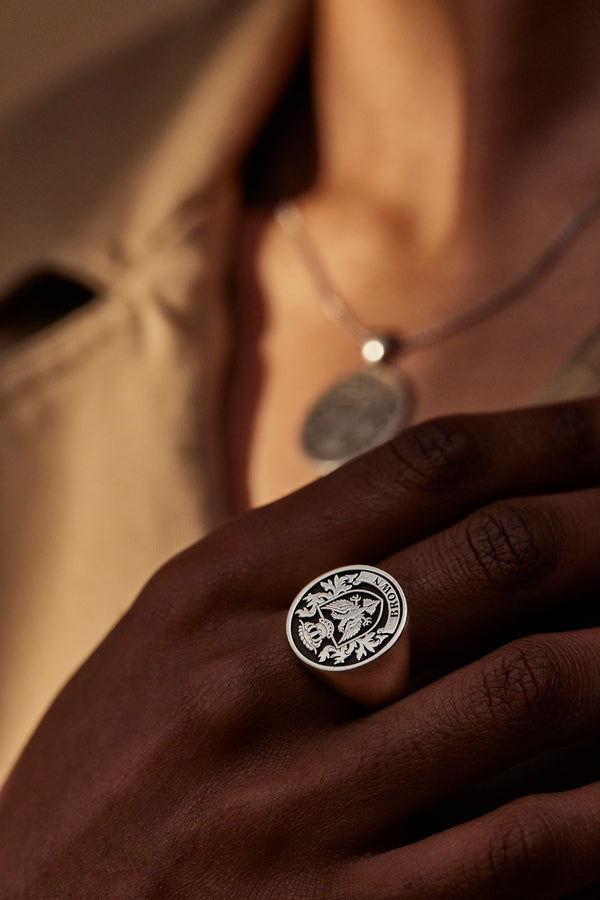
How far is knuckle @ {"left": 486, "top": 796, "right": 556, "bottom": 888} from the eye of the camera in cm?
56

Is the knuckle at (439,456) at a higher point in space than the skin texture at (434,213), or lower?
lower

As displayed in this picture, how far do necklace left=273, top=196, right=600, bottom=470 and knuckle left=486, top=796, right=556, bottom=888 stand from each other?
51 centimetres

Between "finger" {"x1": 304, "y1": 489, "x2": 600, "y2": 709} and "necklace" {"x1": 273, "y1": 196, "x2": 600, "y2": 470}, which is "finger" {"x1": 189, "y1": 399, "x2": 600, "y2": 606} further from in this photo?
"necklace" {"x1": 273, "y1": 196, "x2": 600, "y2": 470}

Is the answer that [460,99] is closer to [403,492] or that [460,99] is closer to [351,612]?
[403,492]

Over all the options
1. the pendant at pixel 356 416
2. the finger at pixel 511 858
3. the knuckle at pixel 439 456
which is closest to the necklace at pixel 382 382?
the pendant at pixel 356 416

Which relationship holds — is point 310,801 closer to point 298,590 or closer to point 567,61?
point 298,590

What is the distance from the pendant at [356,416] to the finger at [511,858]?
1.62 ft

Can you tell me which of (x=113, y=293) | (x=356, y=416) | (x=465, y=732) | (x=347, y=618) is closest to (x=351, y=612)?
(x=347, y=618)

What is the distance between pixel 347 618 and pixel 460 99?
2.57ft

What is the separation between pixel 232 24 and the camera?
4.24 ft

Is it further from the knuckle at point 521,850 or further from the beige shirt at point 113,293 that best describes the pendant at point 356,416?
the knuckle at point 521,850

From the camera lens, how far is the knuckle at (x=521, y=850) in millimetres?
564

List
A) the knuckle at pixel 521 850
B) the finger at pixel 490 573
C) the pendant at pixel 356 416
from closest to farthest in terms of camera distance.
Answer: the knuckle at pixel 521 850 < the finger at pixel 490 573 < the pendant at pixel 356 416

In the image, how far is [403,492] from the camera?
738mm
